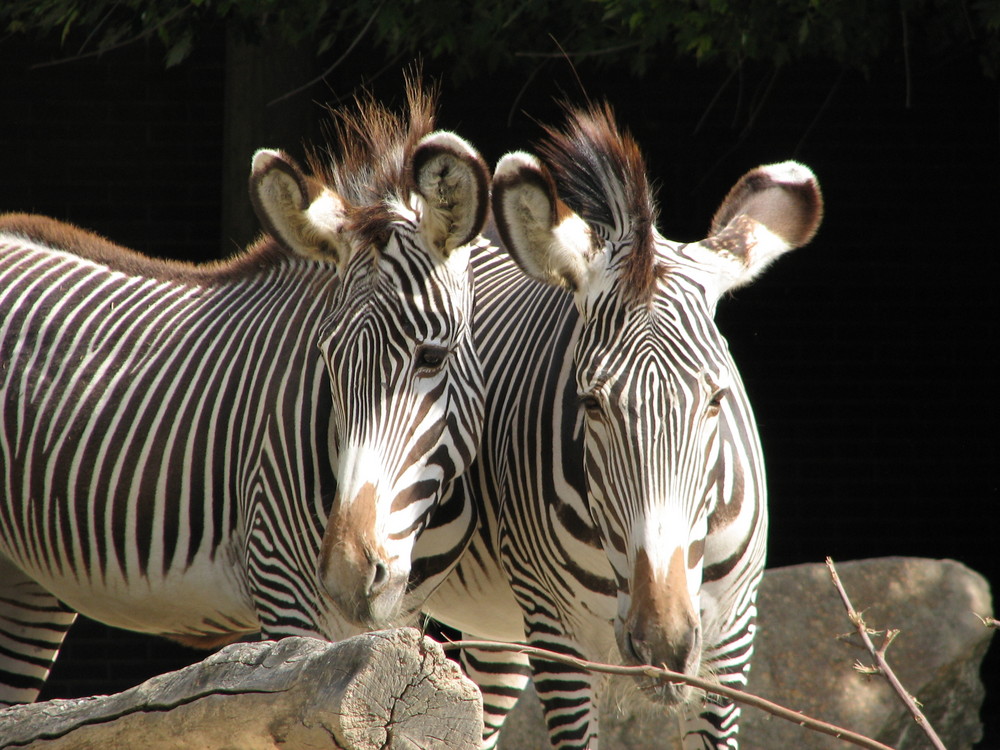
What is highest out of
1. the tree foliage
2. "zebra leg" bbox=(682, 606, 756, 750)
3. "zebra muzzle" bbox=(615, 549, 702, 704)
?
the tree foliage

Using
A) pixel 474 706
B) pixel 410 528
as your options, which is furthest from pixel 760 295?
pixel 474 706

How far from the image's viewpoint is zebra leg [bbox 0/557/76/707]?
4078 mm

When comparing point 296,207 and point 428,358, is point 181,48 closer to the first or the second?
point 296,207

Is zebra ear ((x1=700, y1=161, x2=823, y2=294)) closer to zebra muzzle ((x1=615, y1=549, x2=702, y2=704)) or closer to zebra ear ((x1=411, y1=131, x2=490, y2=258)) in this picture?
zebra ear ((x1=411, y1=131, x2=490, y2=258))

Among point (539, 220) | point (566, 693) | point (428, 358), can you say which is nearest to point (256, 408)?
point (428, 358)

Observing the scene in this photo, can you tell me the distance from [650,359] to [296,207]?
1.12 meters

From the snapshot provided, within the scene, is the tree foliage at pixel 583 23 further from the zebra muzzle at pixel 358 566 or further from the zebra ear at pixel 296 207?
the zebra muzzle at pixel 358 566

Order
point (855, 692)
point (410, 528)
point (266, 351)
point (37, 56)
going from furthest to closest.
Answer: point (37, 56)
point (855, 692)
point (266, 351)
point (410, 528)

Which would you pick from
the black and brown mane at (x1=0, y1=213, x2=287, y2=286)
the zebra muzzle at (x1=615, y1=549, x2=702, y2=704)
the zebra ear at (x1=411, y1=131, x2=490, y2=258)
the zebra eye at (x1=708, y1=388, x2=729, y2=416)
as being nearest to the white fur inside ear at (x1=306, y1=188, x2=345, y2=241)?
the zebra ear at (x1=411, y1=131, x2=490, y2=258)

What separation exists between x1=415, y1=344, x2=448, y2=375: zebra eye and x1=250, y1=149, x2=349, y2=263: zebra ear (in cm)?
40

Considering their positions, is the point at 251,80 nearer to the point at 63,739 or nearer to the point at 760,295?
the point at 760,295

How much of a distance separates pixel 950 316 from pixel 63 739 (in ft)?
18.3

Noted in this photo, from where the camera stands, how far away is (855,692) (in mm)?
5066

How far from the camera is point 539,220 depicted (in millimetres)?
2750
